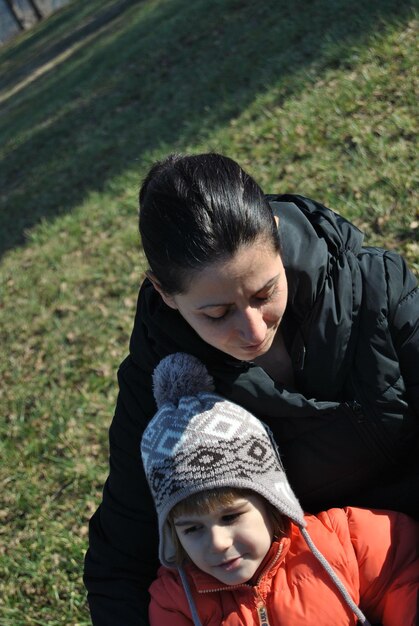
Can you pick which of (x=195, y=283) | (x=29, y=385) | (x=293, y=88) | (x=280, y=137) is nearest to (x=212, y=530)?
(x=195, y=283)

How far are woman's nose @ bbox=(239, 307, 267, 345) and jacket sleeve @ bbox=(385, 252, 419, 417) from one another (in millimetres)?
455

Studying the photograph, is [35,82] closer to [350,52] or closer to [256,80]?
[256,80]

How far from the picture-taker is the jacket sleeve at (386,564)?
2.27 m

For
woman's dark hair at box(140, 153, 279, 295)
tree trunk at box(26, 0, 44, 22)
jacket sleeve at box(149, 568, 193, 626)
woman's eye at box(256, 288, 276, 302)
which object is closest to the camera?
woman's dark hair at box(140, 153, 279, 295)

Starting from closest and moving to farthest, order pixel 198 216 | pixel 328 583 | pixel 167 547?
pixel 198 216 < pixel 328 583 < pixel 167 547

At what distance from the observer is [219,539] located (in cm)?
228

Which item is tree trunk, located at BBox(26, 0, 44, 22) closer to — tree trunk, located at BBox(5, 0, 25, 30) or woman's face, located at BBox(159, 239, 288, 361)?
tree trunk, located at BBox(5, 0, 25, 30)

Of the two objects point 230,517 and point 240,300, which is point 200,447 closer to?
point 230,517

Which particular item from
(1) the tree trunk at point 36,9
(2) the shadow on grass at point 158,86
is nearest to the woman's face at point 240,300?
A: (2) the shadow on grass at point 158,86

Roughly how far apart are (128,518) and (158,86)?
25.0 ft

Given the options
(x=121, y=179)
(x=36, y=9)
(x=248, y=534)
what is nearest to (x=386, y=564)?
(x=248, y=534)

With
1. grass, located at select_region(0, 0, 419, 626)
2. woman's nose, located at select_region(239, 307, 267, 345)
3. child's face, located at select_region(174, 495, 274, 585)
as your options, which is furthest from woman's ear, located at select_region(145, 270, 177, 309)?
grass, located at select_region(0, 0, 419, 626)

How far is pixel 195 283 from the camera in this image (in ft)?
7.15

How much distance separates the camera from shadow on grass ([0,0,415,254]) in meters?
7.19
